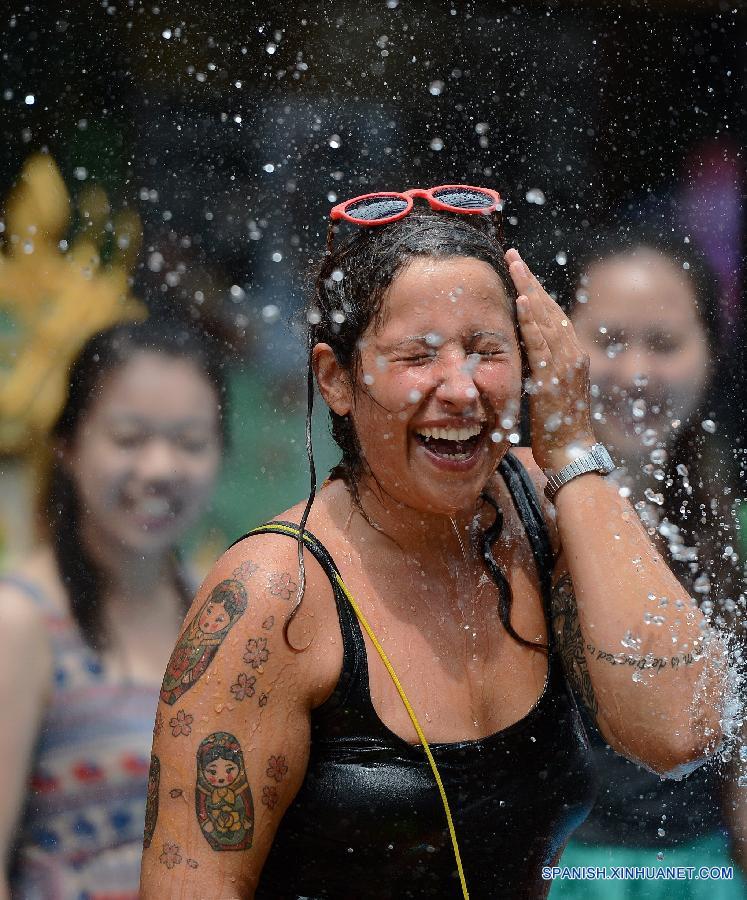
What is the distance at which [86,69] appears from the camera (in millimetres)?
3668

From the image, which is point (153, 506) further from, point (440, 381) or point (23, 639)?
point (440, 381)

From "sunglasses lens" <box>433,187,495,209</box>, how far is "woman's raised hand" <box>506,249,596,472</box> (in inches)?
4.7

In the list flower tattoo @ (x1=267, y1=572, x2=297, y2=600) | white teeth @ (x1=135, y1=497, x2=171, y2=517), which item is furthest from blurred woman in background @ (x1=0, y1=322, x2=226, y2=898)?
flower tattoo @ (x1=267, y1=572, x2=297, y2=600)

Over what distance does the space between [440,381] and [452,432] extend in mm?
98

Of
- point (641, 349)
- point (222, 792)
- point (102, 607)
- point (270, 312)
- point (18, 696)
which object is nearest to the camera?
point (222, 792)

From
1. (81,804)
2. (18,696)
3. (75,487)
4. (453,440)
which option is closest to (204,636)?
(453,440)

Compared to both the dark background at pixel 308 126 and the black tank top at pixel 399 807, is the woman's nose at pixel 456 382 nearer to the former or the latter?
the black tank top at pixel 399 807

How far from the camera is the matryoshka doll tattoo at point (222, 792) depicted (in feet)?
6.09

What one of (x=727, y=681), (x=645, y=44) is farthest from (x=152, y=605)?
(x=645, y=44)

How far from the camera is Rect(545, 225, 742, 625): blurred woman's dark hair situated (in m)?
3.86

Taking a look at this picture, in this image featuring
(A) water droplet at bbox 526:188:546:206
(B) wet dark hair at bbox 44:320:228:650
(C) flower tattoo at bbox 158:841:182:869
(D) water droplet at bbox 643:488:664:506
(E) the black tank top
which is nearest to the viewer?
(C) flower tattoo at bbox 158:841:182:869

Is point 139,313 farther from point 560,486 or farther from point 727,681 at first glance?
point 727,681

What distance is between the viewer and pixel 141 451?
3.55 m

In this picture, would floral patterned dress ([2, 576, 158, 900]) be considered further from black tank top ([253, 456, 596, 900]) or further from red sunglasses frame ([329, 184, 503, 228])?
red sunglasses frame ([329, 184, 503, 228])
